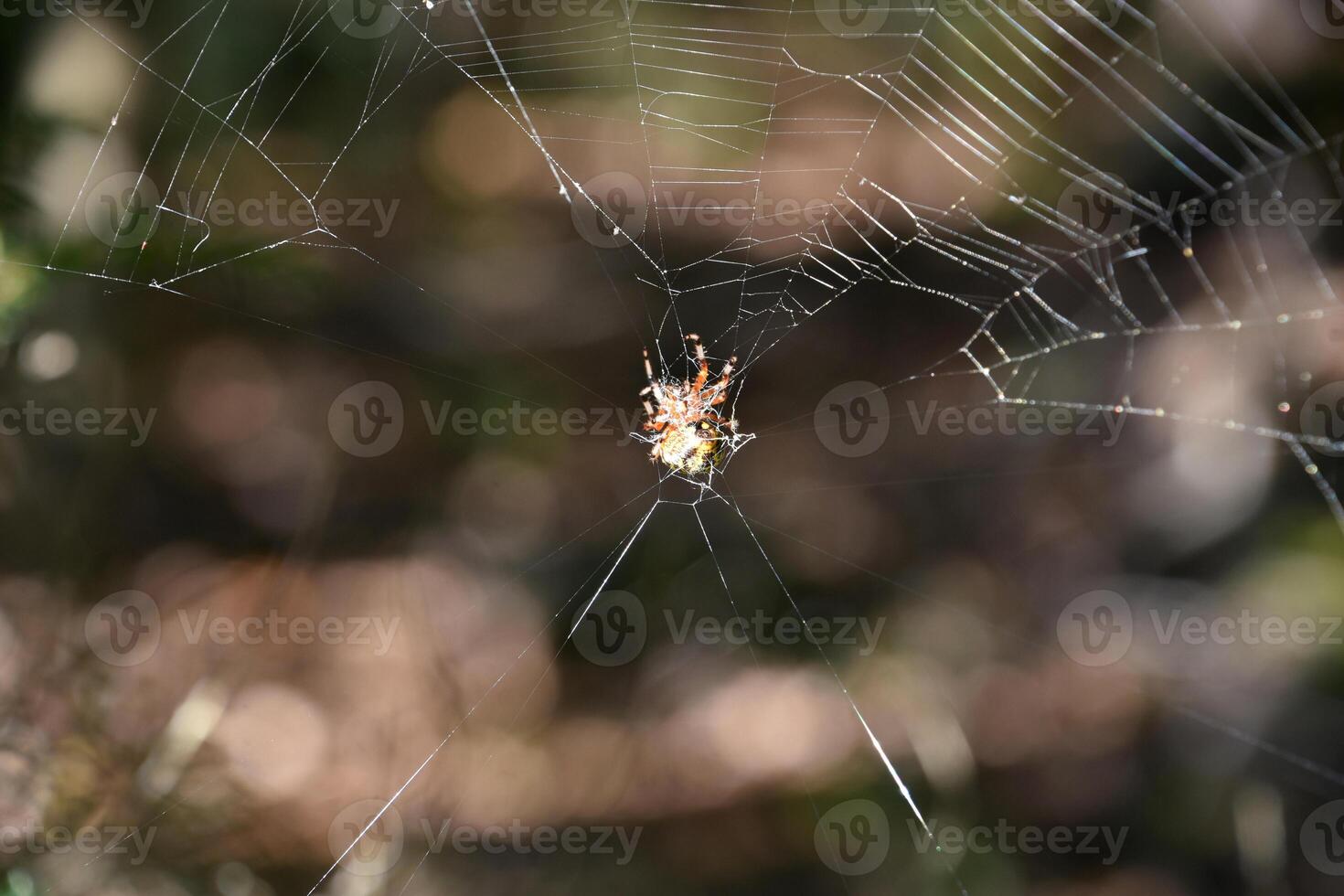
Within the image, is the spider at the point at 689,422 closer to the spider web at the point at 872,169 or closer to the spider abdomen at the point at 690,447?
the spider abdomen at the point at 690,447

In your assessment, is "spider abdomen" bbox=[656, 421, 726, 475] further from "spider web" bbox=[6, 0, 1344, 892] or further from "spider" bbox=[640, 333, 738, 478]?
"spider web" bbox=[6, 0, 1344, 892]

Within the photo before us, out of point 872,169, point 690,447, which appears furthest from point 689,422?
point 872,169

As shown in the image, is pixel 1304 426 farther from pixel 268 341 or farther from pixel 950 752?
pixel 268 341

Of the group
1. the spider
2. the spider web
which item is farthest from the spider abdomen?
the spider web

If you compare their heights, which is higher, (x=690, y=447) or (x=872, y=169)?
(x=872, y=169)

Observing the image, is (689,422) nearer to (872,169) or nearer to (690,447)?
(690,447)

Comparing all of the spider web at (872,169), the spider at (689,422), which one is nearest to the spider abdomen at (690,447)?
the spider at (689,422)

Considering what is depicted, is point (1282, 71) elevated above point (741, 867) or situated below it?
above

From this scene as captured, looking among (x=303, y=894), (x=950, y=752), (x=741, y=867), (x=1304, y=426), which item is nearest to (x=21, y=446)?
(x=303, y=894)

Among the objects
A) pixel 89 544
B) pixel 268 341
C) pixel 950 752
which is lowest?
pixel 950 752
